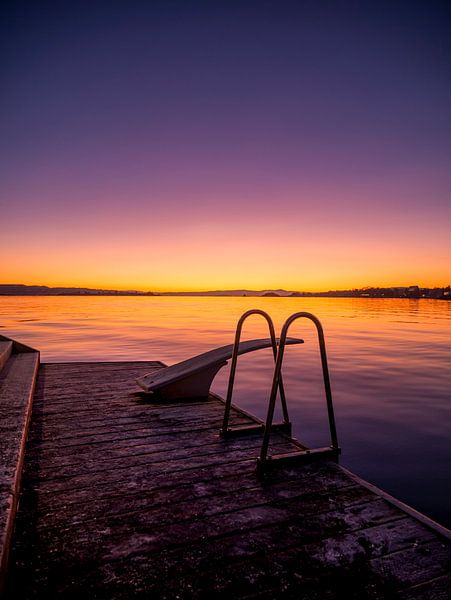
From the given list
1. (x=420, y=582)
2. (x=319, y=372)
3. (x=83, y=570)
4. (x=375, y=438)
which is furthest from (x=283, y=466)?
(x=319, y=372)

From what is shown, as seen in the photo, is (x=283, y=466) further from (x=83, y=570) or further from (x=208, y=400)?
(x=208, y=400)

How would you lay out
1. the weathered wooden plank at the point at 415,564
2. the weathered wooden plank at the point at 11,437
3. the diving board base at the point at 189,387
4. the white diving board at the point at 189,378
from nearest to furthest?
the weathered wooden plank at the point at 415,564
the weathered wooden plank at the point at 11,437
the white diving board at the point at 189,378
the diving board base at the point at 189,387

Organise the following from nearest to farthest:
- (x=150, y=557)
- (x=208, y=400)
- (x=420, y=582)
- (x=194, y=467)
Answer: (x=420, y=582) → (x=150, y=557) → (x=194, y=467) → (x=208, y=400)

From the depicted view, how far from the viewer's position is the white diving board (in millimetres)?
5336

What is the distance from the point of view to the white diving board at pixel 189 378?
5.34 metres

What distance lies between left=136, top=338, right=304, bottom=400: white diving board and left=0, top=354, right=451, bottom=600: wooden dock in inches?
50.1

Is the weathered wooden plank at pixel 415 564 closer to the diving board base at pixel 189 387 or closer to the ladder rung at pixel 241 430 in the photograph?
the ladder rung at pixel 241 430

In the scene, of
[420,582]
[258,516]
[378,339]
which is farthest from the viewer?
[378,339]

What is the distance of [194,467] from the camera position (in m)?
3.46

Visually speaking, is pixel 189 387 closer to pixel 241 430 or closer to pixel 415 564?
pixel 241 430

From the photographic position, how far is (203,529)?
2.53 meters

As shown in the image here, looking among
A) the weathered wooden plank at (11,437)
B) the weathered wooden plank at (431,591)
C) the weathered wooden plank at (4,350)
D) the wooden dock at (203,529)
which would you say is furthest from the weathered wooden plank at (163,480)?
the weathered wooden plank at (4,350)

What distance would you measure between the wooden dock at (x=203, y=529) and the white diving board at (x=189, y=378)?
1272 millimetres

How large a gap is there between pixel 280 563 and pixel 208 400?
362 centimetres
